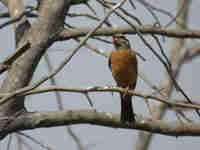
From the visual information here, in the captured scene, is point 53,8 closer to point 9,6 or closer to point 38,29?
point 38,29

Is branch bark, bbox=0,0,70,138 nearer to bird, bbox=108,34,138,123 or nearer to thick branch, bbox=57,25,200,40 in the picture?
thick branch, bbox=57,25,200,40

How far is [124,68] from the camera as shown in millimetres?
4621

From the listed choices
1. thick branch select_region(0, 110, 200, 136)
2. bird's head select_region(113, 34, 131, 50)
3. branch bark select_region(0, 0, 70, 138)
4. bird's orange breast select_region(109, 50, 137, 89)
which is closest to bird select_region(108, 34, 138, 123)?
bird's orange breast select_region(109, 50, 137, 89)

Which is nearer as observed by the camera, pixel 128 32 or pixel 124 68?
pixel 128 32

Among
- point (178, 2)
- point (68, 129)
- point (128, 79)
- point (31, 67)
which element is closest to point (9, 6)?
point (31, 67)

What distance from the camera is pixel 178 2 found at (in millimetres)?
7641

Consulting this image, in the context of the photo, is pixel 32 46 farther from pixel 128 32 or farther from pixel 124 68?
pixel 124 68

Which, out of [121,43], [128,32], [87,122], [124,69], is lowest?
[124,69]

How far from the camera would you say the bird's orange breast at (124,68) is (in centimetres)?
460

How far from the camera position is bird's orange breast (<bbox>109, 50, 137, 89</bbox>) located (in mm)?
4602

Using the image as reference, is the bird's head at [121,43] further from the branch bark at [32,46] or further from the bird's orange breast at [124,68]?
the branch bark at [32,46]

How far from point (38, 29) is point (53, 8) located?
237mm

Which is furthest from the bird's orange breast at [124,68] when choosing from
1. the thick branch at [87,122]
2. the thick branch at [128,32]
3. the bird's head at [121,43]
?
the thick branch at [87,122]

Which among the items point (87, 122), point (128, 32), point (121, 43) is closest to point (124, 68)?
point (121, 43)
